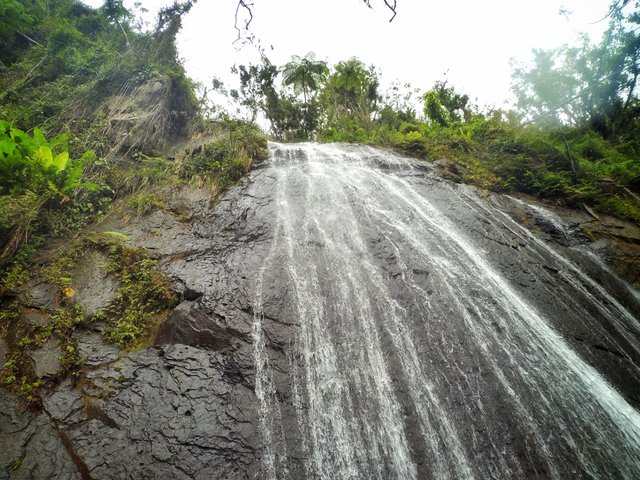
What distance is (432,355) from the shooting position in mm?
4113

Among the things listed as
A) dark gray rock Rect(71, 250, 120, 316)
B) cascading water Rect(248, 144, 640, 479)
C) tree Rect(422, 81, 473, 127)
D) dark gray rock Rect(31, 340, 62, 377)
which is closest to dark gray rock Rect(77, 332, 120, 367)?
dark gray rock Rect(31, 340, 62, 377)

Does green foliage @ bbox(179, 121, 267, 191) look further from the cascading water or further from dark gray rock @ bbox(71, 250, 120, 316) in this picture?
dark gray rock @ bbox(71, 250, 120, 316)

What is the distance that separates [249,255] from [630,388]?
6.06 m

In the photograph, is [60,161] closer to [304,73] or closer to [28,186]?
[28,186]

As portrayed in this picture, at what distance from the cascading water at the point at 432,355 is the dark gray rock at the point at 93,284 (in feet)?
7.63

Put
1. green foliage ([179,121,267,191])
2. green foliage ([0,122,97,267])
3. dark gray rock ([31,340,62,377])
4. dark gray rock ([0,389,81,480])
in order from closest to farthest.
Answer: dark gray rock ([0,389,81,480]), dark gray rock ([31,340,62,377]), green foliage ([0,122,97,267]), green foliage ([179,121,267,191])

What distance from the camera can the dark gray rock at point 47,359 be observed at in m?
3.65

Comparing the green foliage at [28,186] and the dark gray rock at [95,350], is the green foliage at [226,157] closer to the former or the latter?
the green foliage at [28,186]

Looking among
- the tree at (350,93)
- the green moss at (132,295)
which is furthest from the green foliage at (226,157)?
the tree at (350,93)

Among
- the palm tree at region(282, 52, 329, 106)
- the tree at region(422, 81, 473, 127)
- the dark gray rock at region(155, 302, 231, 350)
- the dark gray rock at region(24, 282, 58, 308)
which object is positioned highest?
the palm tree at region(282, 52, 329, 106)

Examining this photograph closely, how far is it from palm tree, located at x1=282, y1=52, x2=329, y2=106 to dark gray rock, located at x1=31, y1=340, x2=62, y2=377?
1837 centimetres

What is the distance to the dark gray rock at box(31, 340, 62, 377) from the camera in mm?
3646

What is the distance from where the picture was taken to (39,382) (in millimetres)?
3523

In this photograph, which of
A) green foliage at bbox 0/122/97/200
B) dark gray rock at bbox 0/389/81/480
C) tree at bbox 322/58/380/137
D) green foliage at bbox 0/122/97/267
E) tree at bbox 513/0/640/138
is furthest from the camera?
tree at bbox 322/58/380/137
